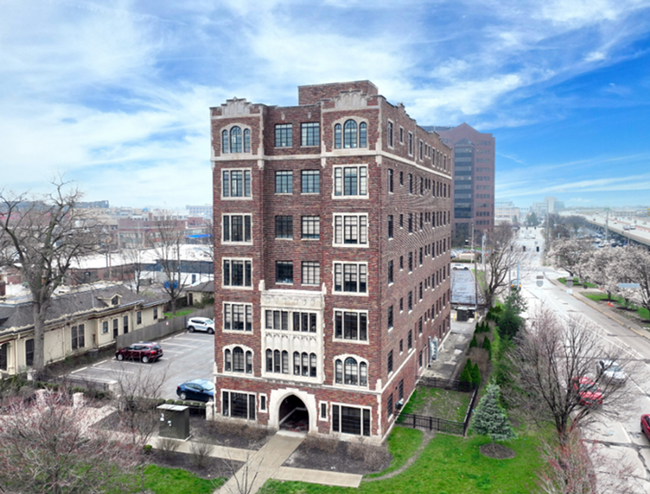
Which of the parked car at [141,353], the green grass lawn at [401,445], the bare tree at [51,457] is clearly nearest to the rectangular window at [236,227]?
the bare tree at [51,457]

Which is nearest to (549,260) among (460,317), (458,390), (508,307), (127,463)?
(460,317)

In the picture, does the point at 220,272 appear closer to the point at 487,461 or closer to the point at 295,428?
the point at 295,428

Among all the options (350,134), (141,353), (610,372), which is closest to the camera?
(350,134)

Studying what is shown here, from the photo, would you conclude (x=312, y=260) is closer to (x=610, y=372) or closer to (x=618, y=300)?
(x=610, y=372)

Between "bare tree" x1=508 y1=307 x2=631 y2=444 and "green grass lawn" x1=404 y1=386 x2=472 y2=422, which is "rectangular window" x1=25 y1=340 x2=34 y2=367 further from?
"bare tree" x1=508 y1=307 x2=631 y2=444

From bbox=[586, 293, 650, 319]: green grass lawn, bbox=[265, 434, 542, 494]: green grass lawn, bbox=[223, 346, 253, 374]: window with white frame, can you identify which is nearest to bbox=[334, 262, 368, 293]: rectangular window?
bbox=[223, 346, 253, 374]: window with white frame

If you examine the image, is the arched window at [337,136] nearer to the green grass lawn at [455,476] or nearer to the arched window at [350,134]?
the arched window at [350,134]

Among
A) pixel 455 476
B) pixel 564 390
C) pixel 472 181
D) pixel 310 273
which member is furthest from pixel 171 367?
pixel 472 181
